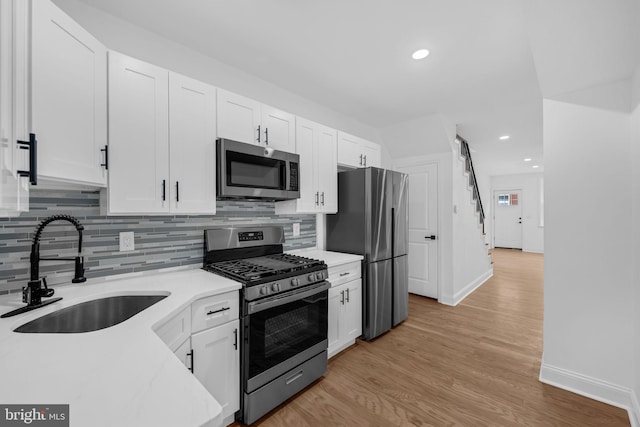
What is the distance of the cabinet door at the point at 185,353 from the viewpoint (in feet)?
4.51

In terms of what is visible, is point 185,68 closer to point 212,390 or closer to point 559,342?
point 212,390

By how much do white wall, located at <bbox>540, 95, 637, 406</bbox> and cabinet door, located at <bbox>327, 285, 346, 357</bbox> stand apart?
171cm

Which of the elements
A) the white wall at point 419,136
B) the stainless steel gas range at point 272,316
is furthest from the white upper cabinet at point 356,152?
the stainless steel gas range at point 272,316

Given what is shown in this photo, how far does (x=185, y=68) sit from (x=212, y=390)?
2.37m

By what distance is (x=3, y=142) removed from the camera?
0.90m

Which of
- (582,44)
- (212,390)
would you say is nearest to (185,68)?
(212,390)

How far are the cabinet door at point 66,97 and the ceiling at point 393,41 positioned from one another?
0.69 meters

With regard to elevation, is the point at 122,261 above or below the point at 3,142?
below

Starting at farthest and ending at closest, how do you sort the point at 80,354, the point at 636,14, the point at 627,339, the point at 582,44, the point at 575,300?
1. the point at 575,300
2. the point at 627,339
3. the point at 582,44
4. the point at 636,14
5. the point at 80,354

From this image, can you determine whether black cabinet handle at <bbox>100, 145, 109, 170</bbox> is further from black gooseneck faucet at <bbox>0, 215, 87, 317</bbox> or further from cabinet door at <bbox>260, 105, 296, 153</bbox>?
cabinet door at <bbox>260, 105, 296, 153</bbox>

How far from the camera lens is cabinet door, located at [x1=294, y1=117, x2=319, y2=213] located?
254cm

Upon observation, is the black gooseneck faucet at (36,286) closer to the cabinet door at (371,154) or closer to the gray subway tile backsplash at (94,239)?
the gray subway tile backsplash at (94,239)

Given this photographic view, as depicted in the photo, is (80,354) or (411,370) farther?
(411,370)

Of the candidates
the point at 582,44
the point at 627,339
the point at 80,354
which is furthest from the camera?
the point at 627,339
